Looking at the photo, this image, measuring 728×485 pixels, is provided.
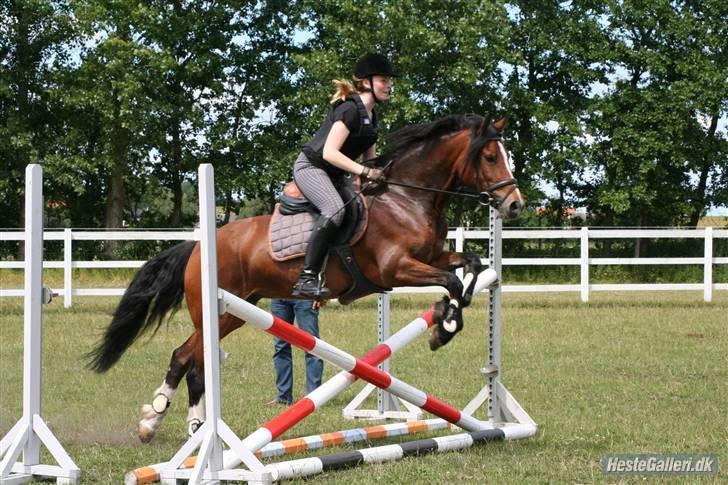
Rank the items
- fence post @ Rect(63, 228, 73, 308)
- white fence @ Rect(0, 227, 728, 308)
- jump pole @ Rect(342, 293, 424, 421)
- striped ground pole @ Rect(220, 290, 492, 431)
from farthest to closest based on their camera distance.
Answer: white fence @ Rect(0, 227, 728, 308) < fence post @ Rect(63, 228, 73, 308) < jump pole @ Rect(342, 293, 424, 421) < striped ground pole @ Rect(220, 290, 492, 431)

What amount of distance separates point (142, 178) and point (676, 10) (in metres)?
17.4

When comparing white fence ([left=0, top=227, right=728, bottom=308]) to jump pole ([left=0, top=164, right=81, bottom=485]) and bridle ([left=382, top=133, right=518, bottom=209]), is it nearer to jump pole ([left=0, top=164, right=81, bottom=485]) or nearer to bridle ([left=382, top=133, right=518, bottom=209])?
bridle ([left=382, top=133, right=518, bottom=209])

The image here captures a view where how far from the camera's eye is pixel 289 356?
27.8ft

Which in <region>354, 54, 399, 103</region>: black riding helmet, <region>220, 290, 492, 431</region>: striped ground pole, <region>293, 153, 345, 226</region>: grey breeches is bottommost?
<region>220, 290, 492, 431</region>: striped ground pole

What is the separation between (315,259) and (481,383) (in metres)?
3.63

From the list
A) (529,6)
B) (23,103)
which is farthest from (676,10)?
(23,103)

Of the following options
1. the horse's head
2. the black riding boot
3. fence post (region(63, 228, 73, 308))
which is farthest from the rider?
fence post (region(63, 228, 73, 308))

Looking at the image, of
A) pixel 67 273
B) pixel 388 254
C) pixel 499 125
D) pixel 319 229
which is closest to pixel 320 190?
pixel 319 229

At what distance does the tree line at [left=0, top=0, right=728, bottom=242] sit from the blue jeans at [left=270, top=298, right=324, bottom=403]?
1919 cm

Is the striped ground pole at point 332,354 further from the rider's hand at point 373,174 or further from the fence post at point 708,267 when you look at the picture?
the fence post at point 708,267

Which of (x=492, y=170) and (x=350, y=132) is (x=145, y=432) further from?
(x=492, y=170)

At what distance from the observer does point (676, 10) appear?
3083 cm

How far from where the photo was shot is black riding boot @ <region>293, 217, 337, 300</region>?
6.32 m

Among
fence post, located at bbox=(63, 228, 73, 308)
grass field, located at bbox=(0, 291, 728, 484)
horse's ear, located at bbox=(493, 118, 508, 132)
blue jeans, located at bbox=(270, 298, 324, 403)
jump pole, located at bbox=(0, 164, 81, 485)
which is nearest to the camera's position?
jump pole, located at bbox=(0, 164, 81, 485)
